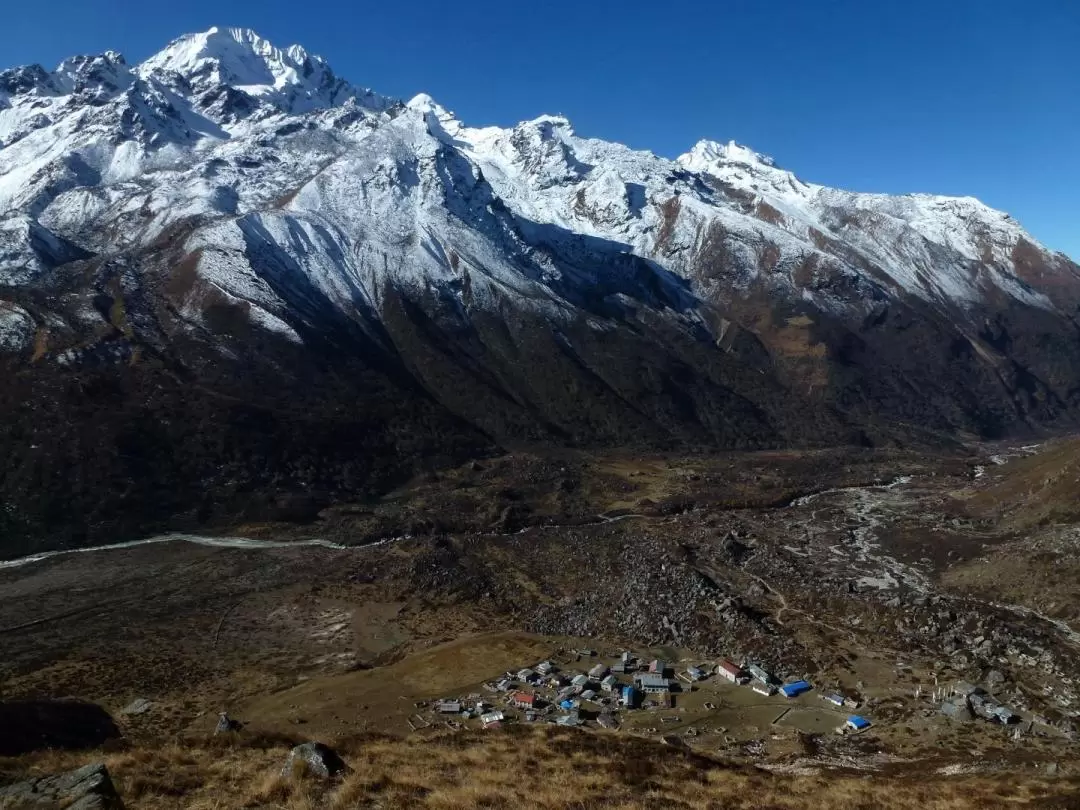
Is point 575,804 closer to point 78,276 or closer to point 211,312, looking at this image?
point 211,312

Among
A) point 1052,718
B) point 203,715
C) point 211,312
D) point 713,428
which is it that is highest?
point 211,312

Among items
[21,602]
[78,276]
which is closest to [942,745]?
[21,602]

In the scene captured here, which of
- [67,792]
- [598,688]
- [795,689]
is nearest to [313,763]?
[67,792]

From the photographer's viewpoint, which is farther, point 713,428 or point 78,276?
point 713,428

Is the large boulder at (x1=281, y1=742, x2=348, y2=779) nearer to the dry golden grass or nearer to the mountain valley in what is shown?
the dry golden grass

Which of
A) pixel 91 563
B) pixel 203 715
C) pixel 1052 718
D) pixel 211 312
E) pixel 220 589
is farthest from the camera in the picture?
pixel 211 312

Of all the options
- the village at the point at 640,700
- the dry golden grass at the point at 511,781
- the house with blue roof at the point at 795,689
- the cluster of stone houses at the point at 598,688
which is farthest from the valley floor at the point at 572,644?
the cluster of stone houses at the point at 598,688

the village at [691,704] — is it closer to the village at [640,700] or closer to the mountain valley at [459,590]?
the village at [640,700]

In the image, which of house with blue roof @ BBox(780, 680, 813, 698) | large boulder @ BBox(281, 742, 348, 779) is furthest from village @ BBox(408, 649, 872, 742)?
large boulder @ BBox(281, 742, 348, 779)

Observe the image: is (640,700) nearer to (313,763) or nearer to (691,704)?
(691,704)
